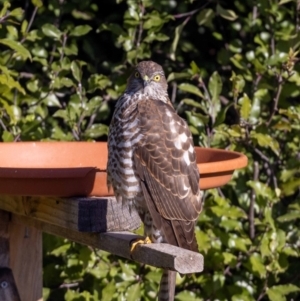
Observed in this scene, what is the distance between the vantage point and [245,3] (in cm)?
462

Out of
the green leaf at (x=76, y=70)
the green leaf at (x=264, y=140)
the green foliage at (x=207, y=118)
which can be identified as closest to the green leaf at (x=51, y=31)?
the green foliage at (x=207, y=118)

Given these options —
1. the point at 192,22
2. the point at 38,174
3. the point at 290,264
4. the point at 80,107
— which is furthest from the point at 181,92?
the point at 38,174

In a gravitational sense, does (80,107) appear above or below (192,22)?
below

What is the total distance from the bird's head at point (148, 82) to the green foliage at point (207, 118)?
54cm

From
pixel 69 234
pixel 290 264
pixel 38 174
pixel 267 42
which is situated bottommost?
pixel 290 264

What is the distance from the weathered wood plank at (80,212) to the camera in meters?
2.91

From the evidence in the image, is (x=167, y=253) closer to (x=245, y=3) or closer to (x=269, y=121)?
(x=269, y=121)

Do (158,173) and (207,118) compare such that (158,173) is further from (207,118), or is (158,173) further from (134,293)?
(207,118)

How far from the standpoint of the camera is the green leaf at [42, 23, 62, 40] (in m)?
4.24

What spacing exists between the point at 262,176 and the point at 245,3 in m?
0.87

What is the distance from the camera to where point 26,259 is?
3.60 m

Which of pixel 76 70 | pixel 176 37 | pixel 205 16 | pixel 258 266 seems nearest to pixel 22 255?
pixel 76 70

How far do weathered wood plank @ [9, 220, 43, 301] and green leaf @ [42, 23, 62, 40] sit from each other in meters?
1.05

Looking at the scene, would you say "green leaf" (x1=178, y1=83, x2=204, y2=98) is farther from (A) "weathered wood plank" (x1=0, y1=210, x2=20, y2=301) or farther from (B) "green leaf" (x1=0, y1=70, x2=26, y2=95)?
(A) "weathered wood plank" (x1=0, y1=210, x2=20, y2=301)
